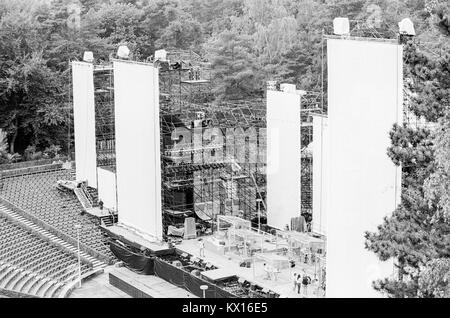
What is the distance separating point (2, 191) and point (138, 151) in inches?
329

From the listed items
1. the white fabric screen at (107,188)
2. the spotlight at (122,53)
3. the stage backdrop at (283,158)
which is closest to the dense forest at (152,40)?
the stage backdrop at (283,158)

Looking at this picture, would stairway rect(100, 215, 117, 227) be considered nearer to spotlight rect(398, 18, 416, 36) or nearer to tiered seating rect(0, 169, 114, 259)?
tiered seating rect(0, 169, 114, 259)

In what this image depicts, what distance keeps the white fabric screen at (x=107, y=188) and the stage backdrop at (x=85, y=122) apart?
4.82 feet

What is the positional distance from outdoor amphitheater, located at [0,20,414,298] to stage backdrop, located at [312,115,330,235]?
0.05m

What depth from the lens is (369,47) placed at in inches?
663

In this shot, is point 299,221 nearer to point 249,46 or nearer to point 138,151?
point 138,151

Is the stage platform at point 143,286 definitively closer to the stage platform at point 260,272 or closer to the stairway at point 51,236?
the stairway at point 51,236

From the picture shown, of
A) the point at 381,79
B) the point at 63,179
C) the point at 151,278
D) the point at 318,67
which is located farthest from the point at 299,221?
the point at 318,67

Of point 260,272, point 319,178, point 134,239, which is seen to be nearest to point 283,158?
point 319,178

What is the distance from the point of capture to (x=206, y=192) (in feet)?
94.1

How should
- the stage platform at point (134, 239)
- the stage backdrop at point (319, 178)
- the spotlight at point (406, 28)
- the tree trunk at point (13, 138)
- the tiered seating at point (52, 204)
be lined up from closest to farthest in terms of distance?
the spotlight at point (406, 28) → the stage platform at point (134, 239) → the stage backdrop at point (319, 178) → the tiered seating at point (52, 204) → the tree trunk at point (13, 138)

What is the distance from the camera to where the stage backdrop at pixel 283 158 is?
26.7 m
